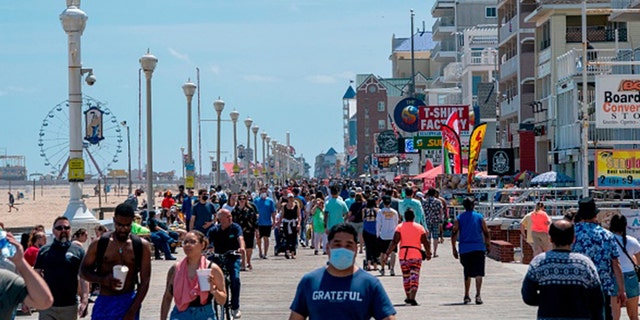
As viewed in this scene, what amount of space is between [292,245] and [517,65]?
3771 centimetres

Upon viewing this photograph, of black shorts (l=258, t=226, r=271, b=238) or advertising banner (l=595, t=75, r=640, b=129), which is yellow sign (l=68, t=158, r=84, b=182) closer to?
black shorts (l=258, t=226, r=271, b=238)

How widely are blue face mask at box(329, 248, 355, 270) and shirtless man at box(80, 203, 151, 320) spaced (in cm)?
Result: 314

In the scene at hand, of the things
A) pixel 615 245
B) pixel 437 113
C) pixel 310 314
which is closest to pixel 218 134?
pixel 437 113

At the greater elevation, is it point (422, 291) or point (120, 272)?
point (120, 272)

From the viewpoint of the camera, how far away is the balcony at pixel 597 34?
176ft

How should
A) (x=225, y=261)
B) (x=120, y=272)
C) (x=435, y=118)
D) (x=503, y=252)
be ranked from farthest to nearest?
(x=435, y=118), (x=503, y=252), (x=225, y=261), (x=120, y=272)

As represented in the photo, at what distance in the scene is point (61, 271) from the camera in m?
11.0

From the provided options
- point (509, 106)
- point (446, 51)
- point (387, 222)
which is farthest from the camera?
point (446, 51)

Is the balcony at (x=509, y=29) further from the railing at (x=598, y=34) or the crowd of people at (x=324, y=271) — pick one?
the crowd of people at (x=324, y=271)

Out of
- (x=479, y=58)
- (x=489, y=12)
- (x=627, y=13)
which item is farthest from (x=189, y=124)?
(x=489, y=12)

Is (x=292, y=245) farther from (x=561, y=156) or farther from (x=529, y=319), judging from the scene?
(x=561, y=156)

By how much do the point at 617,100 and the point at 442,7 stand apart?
79.1 meters

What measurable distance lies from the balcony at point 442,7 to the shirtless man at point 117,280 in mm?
96191

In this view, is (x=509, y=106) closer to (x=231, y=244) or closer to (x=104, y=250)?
(x=231, y=244)
